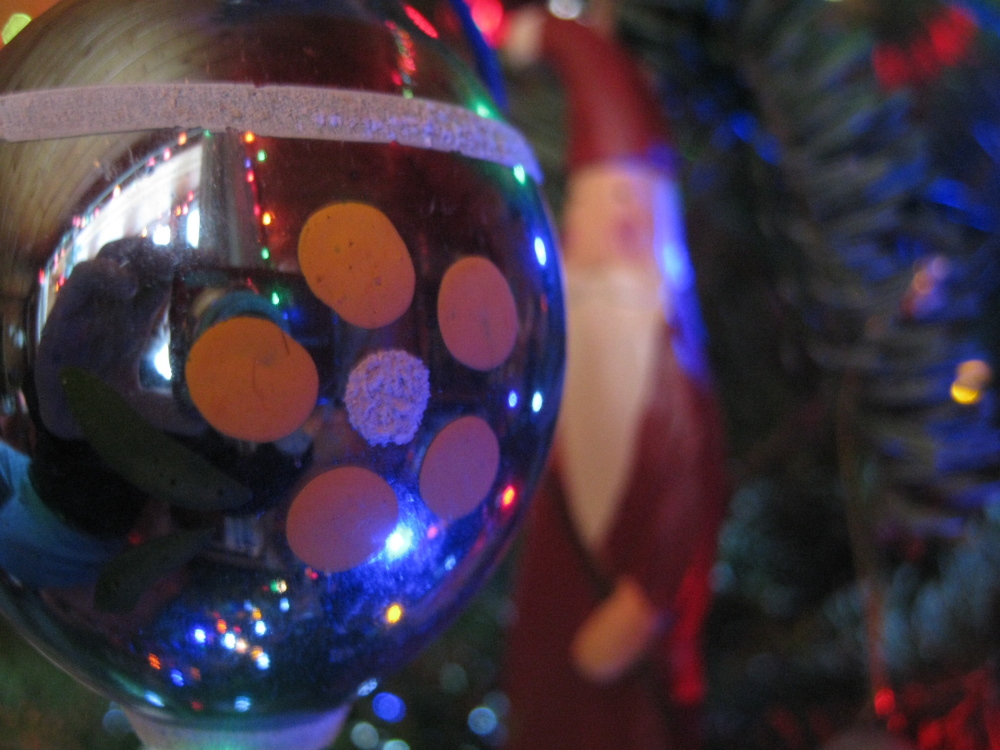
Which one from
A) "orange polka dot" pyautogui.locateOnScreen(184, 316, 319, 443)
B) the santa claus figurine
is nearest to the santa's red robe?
the santa claus figurine

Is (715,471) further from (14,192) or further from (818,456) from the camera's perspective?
(14,192)

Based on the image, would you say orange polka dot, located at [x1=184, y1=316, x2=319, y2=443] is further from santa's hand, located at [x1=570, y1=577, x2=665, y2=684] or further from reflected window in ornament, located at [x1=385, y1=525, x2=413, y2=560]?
santa's hand, located at [x1=570, y1=577, x2=665, y2=684]

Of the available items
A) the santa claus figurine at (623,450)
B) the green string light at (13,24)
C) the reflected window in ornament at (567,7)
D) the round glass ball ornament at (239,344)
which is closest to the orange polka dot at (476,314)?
the round glass ball ornament at (239,344)

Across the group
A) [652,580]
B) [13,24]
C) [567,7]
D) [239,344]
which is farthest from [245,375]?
[567,7]

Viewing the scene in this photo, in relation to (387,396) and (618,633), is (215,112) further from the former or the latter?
(618,633)

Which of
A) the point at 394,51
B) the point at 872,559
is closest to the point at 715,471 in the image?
the point at 872,559

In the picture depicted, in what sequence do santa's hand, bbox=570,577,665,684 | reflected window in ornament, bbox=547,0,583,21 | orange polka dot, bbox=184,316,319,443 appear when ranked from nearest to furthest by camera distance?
orange polka dot, bbox=184,316,319,443
santa's hand, bbox=570,577,665,684
reflected window in ornament, bbox=547,0,583,21
